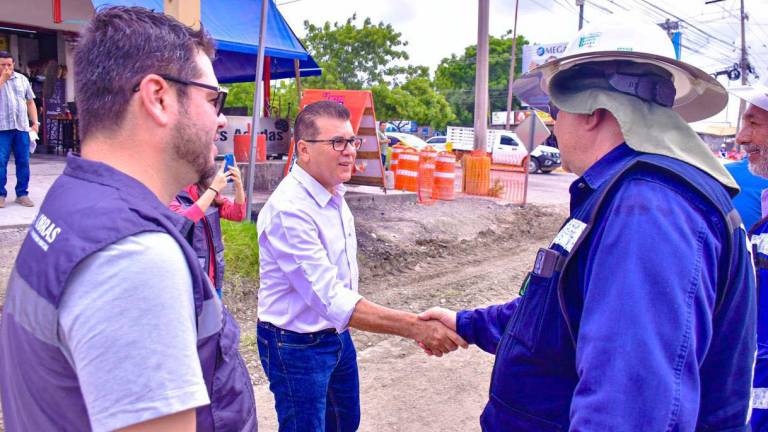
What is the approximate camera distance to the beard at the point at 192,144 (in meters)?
1.35

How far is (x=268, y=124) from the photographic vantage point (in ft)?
39.1

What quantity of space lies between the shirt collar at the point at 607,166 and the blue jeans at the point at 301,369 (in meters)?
1.64

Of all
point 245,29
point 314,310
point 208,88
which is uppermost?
point 245,29

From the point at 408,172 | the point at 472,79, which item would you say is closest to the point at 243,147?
the point at 408,172

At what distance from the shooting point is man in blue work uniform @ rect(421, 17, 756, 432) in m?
1.32

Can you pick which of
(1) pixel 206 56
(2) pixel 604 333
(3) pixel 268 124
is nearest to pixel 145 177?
(1) pixel 206 56

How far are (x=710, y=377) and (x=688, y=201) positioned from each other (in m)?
0.48

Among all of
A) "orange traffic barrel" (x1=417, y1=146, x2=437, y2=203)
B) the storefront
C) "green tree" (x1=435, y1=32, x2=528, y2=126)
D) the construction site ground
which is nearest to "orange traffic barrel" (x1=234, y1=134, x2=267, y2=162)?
the construction site ground

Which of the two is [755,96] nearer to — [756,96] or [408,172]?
[756,96]

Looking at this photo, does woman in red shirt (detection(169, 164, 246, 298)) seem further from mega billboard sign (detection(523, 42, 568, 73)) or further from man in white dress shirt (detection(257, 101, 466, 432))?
mega billboard sign (detection(523, 42, 568, 73))

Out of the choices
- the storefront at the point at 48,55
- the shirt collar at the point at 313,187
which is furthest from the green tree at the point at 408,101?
the shirt collar at the point at 313,187

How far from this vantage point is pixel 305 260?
280cm

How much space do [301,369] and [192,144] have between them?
1.70 meters

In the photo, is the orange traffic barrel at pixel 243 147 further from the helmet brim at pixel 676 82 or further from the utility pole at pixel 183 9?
the helmet brim at pixel 676 82
